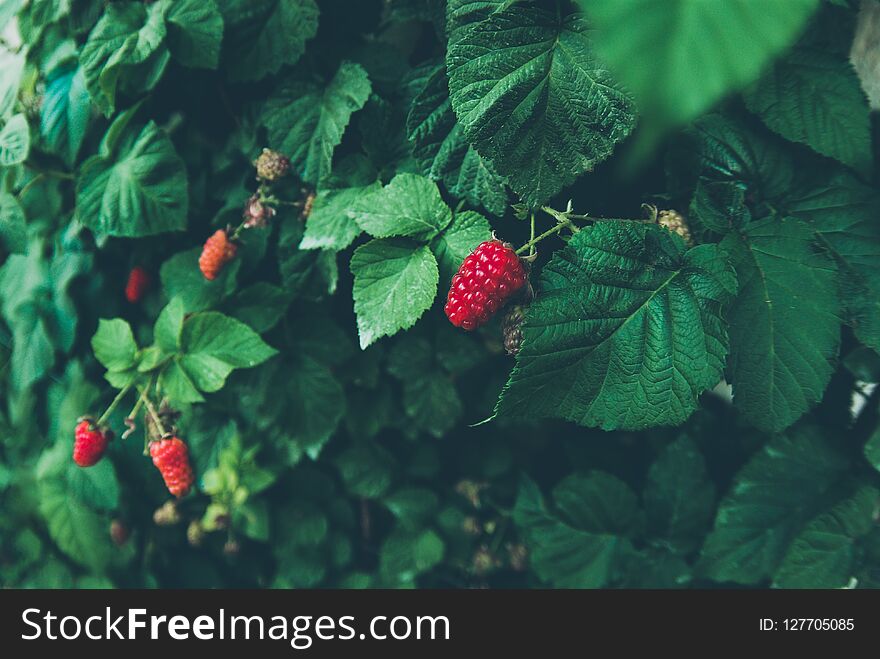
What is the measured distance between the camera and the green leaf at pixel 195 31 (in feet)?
2.84

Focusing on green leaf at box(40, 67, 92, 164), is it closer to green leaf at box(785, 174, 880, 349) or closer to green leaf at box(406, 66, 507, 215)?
green leaf at box(406, 66, 507, 215)

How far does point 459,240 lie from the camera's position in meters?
0.71

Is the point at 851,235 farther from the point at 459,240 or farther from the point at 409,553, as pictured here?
the point at 409,553

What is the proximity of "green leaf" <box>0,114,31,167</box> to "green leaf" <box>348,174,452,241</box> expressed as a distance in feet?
2.04

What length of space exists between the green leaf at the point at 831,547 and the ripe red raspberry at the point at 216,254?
88 centimetres

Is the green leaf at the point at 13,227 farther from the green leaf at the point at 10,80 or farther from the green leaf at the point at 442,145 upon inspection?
the green leaf at the point at 442,145

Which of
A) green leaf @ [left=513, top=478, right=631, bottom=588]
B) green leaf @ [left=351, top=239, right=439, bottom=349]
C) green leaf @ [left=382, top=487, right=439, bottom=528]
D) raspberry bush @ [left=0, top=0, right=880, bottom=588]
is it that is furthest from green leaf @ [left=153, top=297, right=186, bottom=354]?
green leaf @ [left=513, top=478, right=631, bottom=588]

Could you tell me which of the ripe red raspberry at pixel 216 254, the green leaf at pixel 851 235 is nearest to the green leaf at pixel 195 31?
the ripe red raspberry at pixel 216 254

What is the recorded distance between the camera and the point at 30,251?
120 cm

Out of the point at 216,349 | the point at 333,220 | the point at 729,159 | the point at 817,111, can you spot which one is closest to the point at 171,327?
the point at 216,349

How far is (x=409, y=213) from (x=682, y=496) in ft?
2.01

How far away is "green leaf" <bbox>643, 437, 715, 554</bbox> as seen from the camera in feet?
3.18

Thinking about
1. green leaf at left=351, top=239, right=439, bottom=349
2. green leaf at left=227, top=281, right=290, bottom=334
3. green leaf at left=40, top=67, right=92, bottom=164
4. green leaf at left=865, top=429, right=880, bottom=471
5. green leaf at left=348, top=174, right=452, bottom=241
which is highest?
green leaf at left=40, top=67, right=92, bottom=164

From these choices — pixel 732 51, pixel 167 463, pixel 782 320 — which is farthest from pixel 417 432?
pixel 732 51
